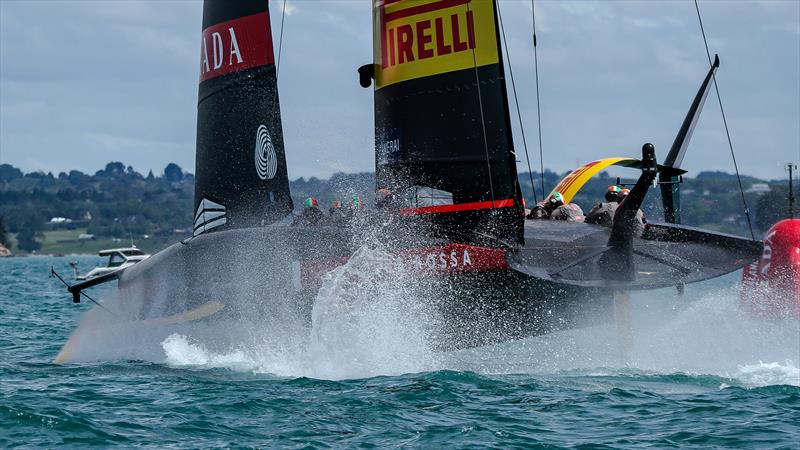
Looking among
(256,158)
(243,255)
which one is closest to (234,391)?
(243,255)

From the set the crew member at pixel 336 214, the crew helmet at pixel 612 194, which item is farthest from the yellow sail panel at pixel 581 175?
the crew member at pixel 336 214

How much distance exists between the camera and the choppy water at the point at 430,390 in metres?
7.93

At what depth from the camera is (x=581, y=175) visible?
15.3m

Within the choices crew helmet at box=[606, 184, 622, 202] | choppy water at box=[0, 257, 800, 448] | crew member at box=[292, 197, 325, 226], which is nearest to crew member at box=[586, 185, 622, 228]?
crew helmet at box=[606, 184, 622, 202]

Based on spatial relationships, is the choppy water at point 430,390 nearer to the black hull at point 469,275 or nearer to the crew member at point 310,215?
the black hull at point 469,275

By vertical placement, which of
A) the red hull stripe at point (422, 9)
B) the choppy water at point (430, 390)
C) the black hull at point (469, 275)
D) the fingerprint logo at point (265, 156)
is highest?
the red hull stripe at point (422, 9)

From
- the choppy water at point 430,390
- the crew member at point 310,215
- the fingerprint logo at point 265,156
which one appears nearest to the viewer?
the choppy water at point 430,390

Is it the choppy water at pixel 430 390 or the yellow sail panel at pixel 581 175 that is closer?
the choppy water at pixel 430 390

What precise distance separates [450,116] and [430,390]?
270 centimetres

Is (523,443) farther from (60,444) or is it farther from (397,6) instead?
(397,6)

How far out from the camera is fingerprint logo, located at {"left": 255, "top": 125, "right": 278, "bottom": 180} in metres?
12.9

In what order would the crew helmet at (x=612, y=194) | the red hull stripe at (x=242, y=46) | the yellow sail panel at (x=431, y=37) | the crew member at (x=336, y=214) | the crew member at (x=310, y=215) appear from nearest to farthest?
the yellow sail panel at (x=431, y=37)
the crew member at (x=336, y=214)
the crew member at (x=310, y=215)
the crew helmet at (x=612, y=194)
the red hull stripe at (x=242, y=46)

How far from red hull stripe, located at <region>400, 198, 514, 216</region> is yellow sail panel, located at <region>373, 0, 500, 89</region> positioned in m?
1.18

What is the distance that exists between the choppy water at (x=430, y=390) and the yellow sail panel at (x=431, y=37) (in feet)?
7.12
